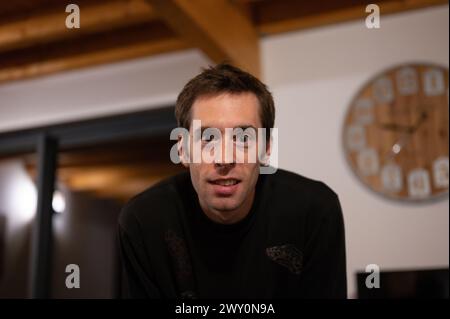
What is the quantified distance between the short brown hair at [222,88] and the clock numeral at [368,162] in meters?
1.46

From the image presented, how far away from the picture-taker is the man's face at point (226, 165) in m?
0.88

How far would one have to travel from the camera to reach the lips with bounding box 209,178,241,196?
881mm

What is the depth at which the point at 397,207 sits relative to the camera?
2283 millimetres

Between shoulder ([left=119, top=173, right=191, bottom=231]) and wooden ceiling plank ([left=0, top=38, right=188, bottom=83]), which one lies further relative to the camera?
wooden ceiling plank ([left=0, top=38, right=188, bottom=83])

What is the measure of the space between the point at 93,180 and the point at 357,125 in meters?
3.11

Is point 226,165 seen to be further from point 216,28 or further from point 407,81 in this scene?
point 407,81

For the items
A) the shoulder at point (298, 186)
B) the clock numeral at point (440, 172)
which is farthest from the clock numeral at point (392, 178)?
the shoulder at point (298, 186)

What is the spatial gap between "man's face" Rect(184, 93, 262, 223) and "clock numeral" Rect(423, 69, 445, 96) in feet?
5.43

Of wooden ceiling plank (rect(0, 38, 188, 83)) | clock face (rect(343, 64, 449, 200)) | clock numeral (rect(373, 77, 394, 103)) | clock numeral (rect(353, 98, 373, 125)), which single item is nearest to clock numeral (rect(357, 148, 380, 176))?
clock face (rect(343, 64, 449, 200))

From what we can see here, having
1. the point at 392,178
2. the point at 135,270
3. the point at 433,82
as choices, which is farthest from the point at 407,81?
the point at 135,270

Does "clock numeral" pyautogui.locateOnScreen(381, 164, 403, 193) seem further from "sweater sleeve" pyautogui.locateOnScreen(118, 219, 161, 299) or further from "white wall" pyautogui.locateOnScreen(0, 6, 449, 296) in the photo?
"sweater sleeve" pyautogui.locateOnScreen(118, 219, 161, 299)

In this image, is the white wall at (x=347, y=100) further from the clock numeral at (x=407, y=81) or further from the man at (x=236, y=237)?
the man at (x=236, y=237)
